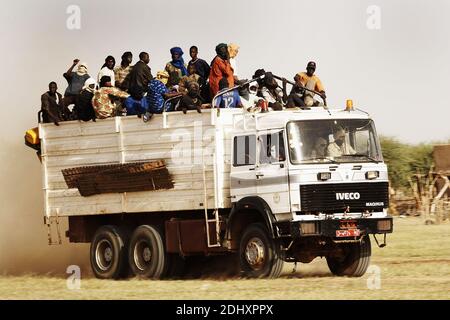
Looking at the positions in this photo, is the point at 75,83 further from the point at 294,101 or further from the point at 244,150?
the point at 244,150

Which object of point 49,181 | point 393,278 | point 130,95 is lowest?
point 393,278

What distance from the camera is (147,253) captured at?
2338 cm

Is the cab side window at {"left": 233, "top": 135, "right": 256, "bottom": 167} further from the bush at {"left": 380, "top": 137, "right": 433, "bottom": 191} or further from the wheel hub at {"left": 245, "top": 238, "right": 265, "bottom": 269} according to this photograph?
the bush at {"left": 380, "top": 137, "right": 433, "bottom": 191}

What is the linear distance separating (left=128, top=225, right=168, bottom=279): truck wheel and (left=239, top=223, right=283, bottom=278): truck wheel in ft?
6.33

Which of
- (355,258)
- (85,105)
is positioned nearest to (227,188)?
(355,258)

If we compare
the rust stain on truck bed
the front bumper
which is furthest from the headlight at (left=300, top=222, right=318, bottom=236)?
the rust stain on truck bed

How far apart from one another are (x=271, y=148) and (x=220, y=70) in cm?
246

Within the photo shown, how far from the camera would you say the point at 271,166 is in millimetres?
21078

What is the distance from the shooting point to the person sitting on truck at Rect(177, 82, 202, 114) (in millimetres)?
→ 22333

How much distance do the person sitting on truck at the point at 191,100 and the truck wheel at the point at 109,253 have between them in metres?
2.83

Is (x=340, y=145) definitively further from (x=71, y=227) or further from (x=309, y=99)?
(x=71, y=227)

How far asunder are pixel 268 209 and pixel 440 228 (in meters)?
13.2

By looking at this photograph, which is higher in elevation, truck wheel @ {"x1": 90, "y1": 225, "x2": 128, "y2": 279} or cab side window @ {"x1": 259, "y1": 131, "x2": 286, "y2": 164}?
cab side window @ {"x1": 259, "y1": 131, "x2": 286, "y2": 164}
